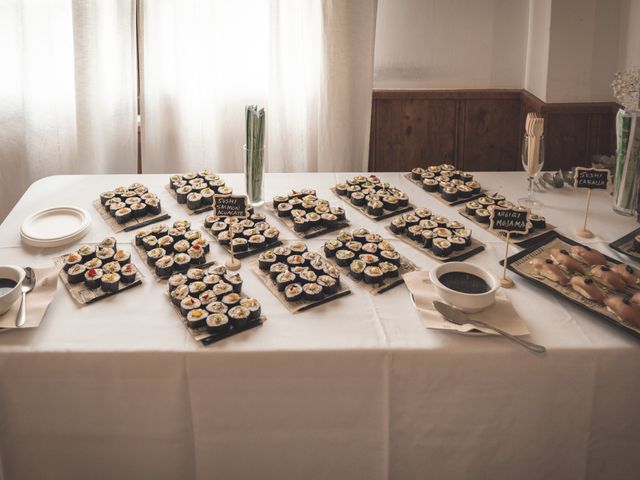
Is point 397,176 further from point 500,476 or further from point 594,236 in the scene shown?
point 500,476

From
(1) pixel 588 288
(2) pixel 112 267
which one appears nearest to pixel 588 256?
(1) pixel 588 288

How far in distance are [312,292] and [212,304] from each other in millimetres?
235

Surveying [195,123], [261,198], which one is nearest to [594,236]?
[261,198]

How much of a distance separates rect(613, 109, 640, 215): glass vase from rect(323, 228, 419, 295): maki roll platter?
29.2 inches

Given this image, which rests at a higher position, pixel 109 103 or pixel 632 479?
pixel 109 103

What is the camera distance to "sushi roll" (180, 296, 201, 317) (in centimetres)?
149

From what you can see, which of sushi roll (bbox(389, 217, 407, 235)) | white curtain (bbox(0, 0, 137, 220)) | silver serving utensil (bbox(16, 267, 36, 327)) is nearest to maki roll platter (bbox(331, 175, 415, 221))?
sushi roll (bbox(389, 217, 407, 235))

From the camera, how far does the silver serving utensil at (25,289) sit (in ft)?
4.79

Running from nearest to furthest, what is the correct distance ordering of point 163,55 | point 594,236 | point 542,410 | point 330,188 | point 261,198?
point 542,410, point 594,236, point 261,198, point 330,188, point 163,55

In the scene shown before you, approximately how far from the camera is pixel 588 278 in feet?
5.17

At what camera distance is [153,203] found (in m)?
2.02

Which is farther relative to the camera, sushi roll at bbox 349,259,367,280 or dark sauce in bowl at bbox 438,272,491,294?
sushi roll at bbox 349,259,367,280

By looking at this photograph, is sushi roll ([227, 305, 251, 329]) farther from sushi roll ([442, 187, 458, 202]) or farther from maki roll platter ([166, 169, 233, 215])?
sushi roll ([442, 187, 458, 202])

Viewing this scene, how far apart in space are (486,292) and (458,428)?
12.0 inches
